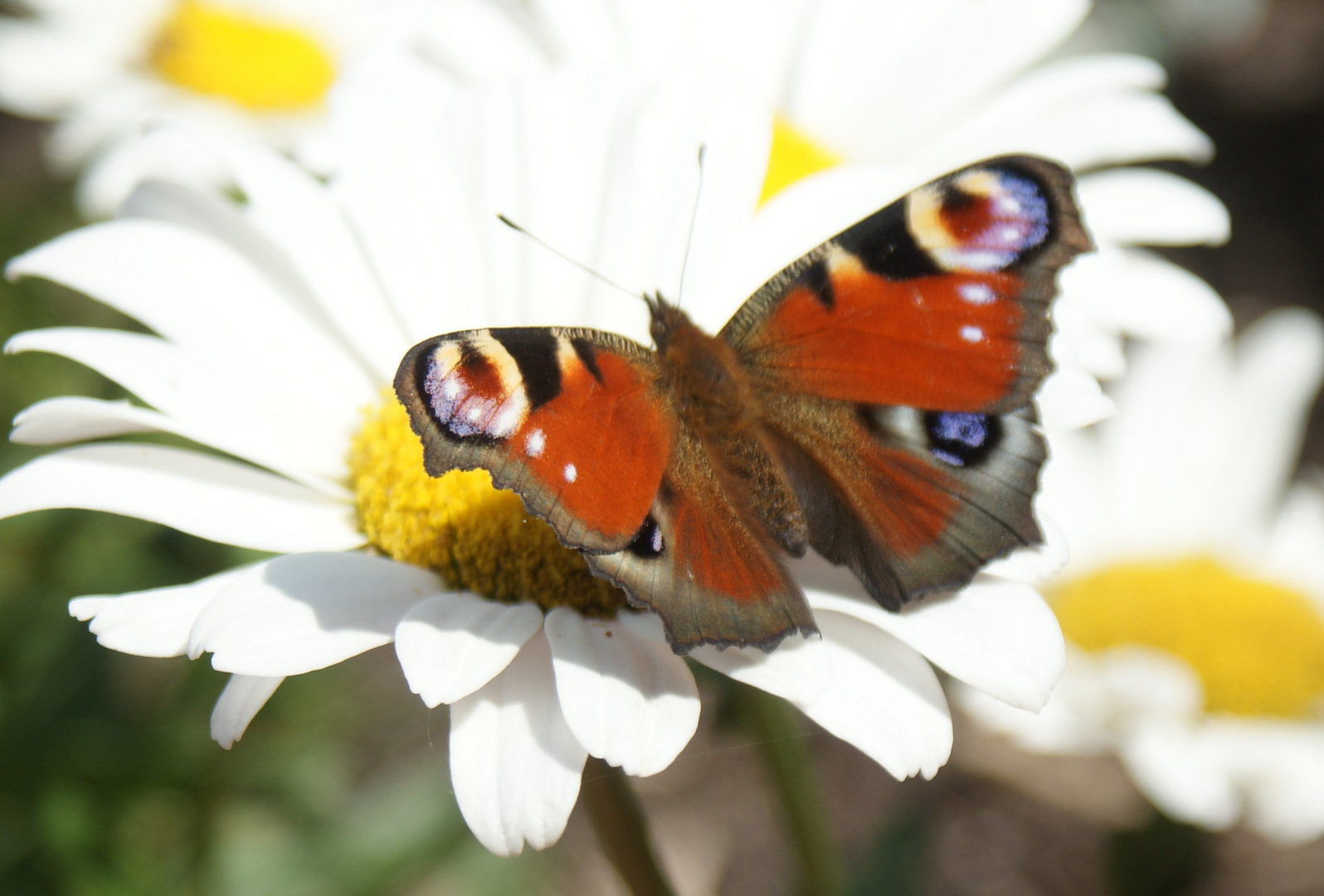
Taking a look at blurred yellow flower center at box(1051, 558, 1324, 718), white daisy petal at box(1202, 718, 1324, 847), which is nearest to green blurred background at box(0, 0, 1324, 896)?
white daisy petal at box(1202, 718, 1324, 847)

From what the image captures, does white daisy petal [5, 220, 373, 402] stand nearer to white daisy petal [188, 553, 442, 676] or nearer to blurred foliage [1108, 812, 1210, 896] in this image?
white daisy petal [188, 553, 442, 676]

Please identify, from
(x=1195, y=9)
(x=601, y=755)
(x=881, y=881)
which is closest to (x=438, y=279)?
(x=601, y=755)

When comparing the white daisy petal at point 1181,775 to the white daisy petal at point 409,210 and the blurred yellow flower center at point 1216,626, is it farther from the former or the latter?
the white daisy petal at point 409,210

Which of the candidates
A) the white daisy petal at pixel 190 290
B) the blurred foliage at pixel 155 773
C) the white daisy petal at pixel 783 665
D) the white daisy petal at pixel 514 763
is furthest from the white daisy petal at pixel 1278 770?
the white daisy petal at pixel 190 290

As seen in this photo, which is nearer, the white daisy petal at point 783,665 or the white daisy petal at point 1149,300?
the white daisy petal at point 783,665

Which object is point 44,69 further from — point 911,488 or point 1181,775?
point 1181,775

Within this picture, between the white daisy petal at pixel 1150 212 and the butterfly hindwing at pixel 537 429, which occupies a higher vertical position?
the white daisy petal at pixel 1150 212

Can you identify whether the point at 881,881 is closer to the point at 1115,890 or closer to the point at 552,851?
the point at 1115,890

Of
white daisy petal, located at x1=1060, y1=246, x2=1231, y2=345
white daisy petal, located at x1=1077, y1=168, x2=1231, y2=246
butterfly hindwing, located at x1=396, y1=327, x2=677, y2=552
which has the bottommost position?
butterfly hindwing, located at x1=396, y1=327, x2=677, y2=552
